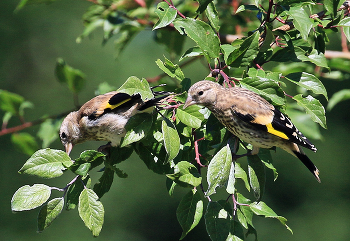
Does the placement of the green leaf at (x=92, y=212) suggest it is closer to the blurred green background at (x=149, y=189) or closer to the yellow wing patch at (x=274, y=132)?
the yellow wing patch at (x=274, y=132)

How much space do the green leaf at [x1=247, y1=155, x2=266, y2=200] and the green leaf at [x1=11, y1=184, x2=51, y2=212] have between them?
1263mm

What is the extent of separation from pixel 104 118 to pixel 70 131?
0.54 m

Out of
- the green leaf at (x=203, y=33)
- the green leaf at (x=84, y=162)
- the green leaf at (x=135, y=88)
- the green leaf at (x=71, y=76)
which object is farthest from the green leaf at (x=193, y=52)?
the green leaf at (x=71, y=76)

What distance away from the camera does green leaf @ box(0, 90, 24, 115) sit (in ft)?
15.2

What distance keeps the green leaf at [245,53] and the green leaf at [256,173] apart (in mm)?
626

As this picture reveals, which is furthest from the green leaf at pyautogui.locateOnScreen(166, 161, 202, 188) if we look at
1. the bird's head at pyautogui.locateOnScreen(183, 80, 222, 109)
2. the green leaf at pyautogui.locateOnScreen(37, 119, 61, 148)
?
the green leaf at pyautogui.locateOnScreen(37, 119, 61, 148)

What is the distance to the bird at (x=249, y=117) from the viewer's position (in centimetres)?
300

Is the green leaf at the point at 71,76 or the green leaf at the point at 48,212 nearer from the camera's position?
the green leaf at the point at 48,212

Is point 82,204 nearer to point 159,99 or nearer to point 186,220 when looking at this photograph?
point 186,220

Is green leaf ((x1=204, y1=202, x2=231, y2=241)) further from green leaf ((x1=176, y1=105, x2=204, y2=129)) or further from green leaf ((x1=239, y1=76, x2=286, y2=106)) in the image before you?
green leaf ((x1=239, y1=76, x2=286, y2=106))

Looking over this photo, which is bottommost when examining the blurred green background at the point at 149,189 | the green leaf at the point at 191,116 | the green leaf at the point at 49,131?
the blurred green background at the point at 149,189

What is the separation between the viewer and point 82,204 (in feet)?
8.54

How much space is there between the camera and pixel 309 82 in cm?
291

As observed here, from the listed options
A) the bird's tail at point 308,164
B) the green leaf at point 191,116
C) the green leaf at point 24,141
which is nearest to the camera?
the green leaf at point 191,116
